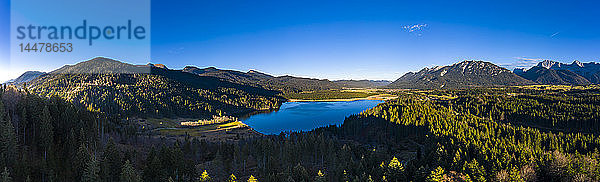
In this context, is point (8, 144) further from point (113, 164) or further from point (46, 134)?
point (113, 164)

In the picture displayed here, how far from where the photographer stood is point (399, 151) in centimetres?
11044

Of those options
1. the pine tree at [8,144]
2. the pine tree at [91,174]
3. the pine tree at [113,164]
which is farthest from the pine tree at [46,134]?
the pine tree at [91,174]

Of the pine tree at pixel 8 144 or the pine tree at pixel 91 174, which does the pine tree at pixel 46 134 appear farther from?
the pine tree at pixel 91 174

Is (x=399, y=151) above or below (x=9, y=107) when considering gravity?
below

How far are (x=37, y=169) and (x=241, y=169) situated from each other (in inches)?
1731

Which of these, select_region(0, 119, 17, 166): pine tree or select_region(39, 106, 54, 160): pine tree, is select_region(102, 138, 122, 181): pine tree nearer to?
select_region(0, 119, 17, 166): pine tree

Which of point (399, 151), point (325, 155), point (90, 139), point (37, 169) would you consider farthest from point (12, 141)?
point (399, 151)

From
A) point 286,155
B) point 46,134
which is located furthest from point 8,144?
point 286,155

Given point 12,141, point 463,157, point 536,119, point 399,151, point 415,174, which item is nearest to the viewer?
point 12,141

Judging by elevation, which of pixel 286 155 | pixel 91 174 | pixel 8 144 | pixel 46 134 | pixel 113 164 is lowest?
pixel 286 155

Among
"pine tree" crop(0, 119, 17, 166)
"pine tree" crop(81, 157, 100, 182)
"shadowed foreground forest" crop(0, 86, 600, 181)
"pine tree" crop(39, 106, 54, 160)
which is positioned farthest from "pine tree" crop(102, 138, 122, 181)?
"pine tree" crop(39, 106, 54, 160)

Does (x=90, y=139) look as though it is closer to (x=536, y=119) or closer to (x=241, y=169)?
(x=241, y=169)

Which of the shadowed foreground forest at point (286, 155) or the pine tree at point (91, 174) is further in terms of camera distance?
the shadowed foreground forest at point (286, 155)

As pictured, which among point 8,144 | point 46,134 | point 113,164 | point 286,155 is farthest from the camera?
point 286,155
